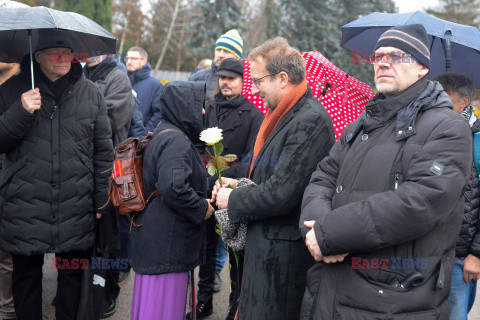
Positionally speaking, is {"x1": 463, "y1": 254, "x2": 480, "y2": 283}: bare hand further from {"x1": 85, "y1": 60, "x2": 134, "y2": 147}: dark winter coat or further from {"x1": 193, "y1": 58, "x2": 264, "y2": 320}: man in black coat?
{"x1": 85, "y1": 60, "x2": 134, "y2": 147}: dark winter coat

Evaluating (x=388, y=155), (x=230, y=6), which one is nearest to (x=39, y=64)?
(x=388, y=155)

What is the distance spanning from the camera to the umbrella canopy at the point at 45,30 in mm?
2885

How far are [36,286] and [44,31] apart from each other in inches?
76.1

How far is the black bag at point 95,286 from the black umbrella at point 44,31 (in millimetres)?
1397

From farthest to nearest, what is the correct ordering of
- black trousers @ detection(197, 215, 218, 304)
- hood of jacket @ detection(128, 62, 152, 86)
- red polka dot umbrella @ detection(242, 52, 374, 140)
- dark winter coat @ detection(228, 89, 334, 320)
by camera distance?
hood of jacket @ detection(128, 62, 152, 86)
black trousers @ detection(197, 215, 218, 304)
red polka dot umbrella @ detection(242, 52, 374, 140)
dark winter coat @ detection(228, 89, 334, 320)

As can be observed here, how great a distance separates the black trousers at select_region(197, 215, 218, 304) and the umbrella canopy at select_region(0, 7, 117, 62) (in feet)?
5.91

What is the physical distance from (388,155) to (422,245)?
41cm

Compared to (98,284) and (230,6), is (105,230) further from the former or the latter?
(230,6)

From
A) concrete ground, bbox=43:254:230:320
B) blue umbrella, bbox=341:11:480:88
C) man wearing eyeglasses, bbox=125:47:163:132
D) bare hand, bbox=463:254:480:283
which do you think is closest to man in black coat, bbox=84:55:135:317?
concrete ground, bbox=43:254:230:320

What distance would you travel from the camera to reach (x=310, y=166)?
2.61 metres

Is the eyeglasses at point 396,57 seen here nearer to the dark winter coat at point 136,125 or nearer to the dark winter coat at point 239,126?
the dark winter coat at point 239,126

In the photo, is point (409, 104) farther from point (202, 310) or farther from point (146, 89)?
point (146, 89)

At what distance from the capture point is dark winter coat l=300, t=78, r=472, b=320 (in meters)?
1.87

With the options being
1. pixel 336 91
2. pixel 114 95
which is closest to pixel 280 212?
pixel 336 91
